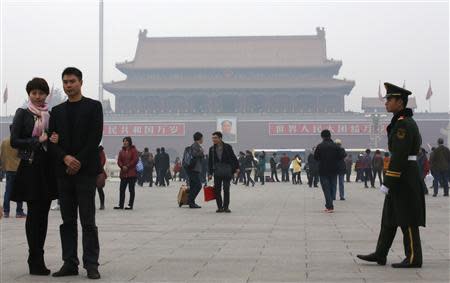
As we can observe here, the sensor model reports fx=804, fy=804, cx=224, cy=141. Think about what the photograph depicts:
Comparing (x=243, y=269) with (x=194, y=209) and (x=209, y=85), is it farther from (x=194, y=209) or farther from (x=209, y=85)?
(x=209, y=85)

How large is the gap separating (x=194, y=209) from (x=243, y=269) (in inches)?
244

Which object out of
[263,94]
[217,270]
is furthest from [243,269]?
[263,94]

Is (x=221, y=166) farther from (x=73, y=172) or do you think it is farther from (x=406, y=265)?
(x=73, y=172)

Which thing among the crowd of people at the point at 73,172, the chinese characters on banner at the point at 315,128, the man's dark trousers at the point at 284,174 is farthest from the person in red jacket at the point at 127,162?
the chinese characters on banner at the point at 315,128

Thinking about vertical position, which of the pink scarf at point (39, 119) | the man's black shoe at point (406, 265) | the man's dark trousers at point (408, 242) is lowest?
the man's black shoe at point (406, 265)

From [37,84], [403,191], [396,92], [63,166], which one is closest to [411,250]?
[403,191]

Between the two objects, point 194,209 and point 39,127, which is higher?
point 39,127

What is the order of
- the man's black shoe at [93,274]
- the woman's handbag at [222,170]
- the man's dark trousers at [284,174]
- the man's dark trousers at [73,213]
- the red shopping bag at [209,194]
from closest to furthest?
1. the man's black shoe at [93,274]
2. the man's dark trousers at [73,213]
3. the woman's handbag at [222,170]
4. the red shopping bag at [209,194]
5. the man's dark trousers at [284,174]

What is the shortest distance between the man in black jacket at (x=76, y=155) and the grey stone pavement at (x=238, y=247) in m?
0.26

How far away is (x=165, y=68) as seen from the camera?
51969mm

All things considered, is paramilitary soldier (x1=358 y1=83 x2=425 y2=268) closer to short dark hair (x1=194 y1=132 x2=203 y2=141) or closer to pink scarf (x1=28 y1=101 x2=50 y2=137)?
pink scarf (x1=28 y1=101 x2=50 y2=137)

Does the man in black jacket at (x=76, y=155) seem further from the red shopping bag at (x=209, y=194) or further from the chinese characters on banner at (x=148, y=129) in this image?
the chinese characters on banner at (x=148, y=129)

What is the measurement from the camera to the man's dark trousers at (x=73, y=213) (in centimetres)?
476

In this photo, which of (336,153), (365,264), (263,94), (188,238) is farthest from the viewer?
(263,94)
